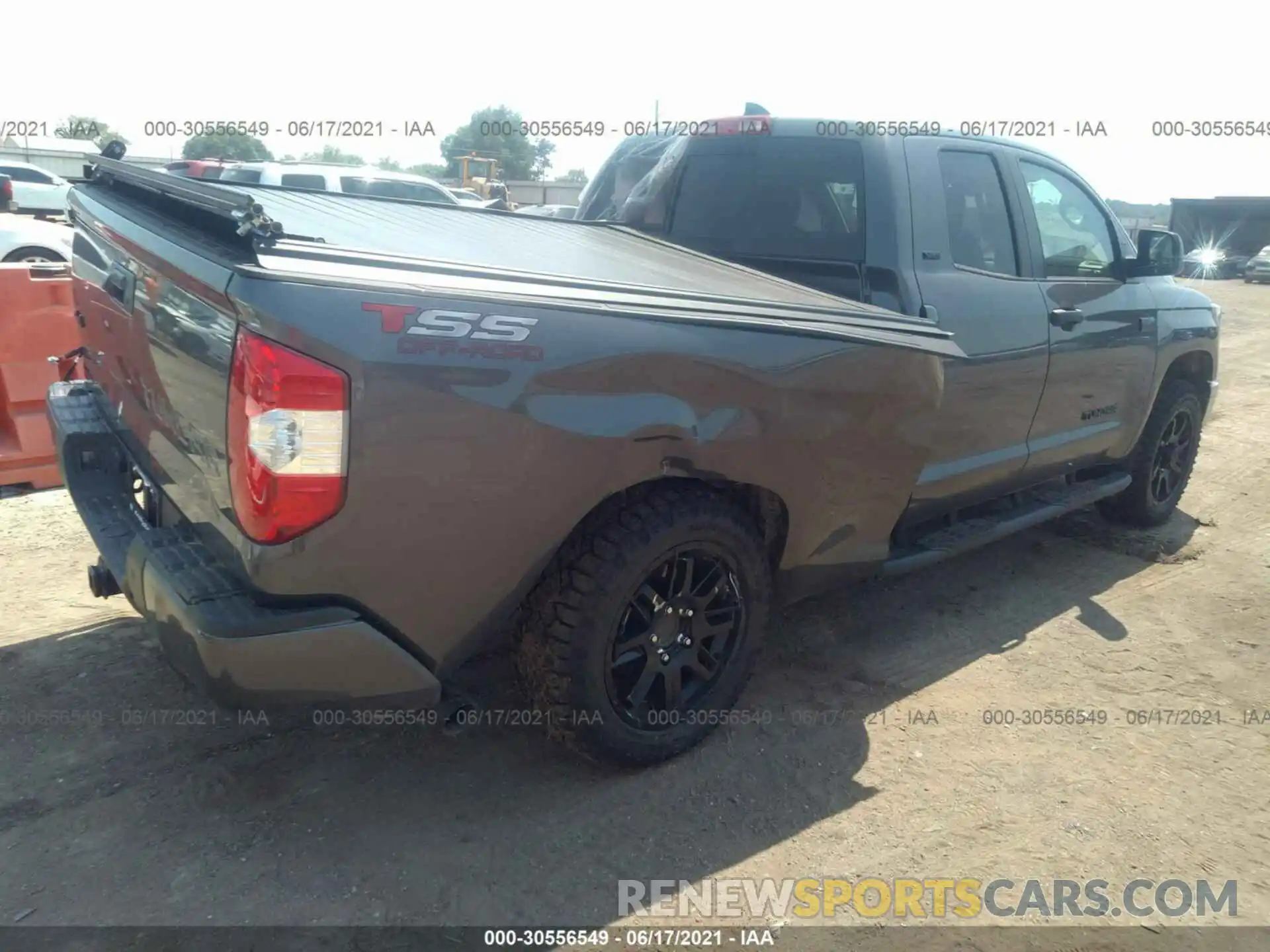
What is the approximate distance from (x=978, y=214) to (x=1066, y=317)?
0.66 m

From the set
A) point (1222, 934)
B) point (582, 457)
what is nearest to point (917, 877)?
point (1222, 934)

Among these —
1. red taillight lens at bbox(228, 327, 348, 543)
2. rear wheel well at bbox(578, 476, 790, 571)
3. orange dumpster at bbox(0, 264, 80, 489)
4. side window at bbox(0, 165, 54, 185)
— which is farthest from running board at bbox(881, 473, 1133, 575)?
side window at bbox(0, 165, 54, 185)

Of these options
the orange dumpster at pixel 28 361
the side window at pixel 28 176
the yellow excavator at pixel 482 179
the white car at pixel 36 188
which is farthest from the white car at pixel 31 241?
the yellow excavator at pixel 482 179

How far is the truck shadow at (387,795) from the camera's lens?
253cm

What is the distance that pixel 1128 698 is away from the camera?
12.3 ft

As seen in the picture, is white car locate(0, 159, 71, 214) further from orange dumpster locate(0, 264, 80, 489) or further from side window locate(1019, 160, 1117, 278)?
side window locate(1019, 160, 1117, 278)

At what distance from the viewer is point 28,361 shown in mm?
5328

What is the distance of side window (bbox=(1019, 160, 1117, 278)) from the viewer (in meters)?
4.47

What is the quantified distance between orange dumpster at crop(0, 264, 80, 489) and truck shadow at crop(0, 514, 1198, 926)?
196cm

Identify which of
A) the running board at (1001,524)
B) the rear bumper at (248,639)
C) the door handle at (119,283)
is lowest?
the running board at (1001,524)

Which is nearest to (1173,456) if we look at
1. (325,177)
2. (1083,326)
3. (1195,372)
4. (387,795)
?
(1195,372)

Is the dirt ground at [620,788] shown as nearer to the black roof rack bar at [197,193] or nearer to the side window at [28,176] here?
the black roof rack bar at [197,193]

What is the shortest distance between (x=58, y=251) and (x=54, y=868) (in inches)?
380

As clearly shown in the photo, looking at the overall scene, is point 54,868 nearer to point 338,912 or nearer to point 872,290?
point 338,912
